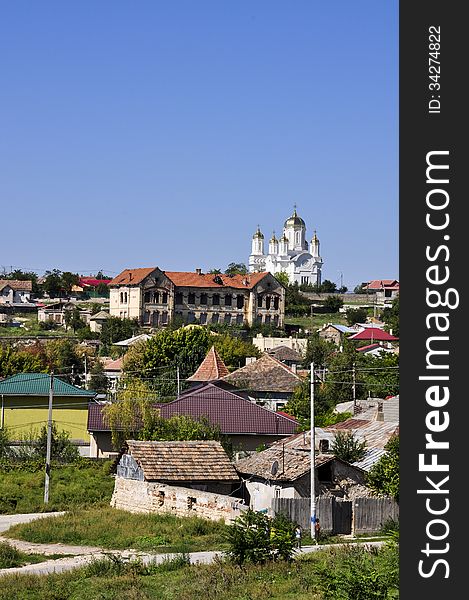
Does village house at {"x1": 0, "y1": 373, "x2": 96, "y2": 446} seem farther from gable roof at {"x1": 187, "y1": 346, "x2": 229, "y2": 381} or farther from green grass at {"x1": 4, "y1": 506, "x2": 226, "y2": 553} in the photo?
green grass at {"x1": 4, "y1": 506, "x2": 226, "y2": 553}

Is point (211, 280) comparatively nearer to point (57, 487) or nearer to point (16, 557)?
point (57, 487)

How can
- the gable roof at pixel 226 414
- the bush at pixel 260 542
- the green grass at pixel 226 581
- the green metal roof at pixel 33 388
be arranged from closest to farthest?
the green grass at pixel 226 581 → the bush at pixel 260 542 → the gable roof at pixel 226 414 → the green metal roof at pixel 33 388

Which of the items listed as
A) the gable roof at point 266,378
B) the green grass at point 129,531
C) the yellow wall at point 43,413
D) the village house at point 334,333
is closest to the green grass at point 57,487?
the green grass at point 129,531

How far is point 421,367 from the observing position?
750 centimetres

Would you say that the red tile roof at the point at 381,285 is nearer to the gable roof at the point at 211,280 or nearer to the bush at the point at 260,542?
the gable roof at the point at 211,280

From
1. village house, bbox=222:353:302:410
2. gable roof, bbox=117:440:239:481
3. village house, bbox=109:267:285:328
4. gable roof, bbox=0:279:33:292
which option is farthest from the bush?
gable roof, bbox=0:279:33:292

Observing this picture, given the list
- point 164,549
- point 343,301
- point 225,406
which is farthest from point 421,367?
point 343,301

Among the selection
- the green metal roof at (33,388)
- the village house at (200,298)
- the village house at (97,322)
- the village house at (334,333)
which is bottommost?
the green metal roof at (33,388)

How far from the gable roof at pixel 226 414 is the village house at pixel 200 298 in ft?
238

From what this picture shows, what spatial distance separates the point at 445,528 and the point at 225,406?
42.4 meters

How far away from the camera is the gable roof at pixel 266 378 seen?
68.8 m

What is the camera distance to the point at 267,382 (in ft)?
229

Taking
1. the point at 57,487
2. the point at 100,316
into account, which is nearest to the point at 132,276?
the point at 100,316

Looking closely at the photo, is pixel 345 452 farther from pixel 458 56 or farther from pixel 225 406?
pixel 458 56
